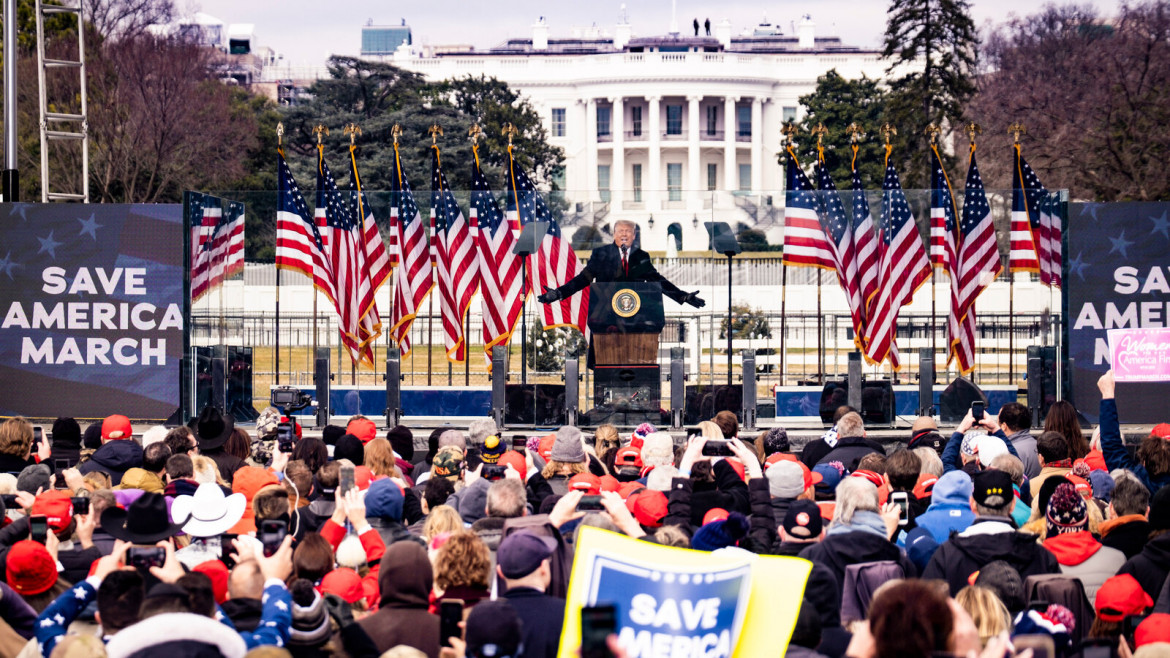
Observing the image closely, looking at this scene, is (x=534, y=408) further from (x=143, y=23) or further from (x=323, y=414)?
(x=143, y=23)

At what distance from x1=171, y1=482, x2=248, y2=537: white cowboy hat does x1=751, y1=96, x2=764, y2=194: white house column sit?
97.9m

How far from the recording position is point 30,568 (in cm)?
673

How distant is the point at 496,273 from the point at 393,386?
7.49 feet

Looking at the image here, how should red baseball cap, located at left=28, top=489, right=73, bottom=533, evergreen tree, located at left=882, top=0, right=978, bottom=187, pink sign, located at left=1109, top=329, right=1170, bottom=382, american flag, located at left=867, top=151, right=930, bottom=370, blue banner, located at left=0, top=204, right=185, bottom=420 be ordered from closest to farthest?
1. red baseball cap, located at left=28, top=489, right=73, bottom=533
2. pink sign, located at left=1109, top=329, right=1170, bottom=382
3. blue banner, located at left=0, top=204, right=185, bottom=420
4. american flag, located at left=867, top=151, right=930, bottom=370
5. evergreen tree, located at left=882, top=0, right=978, bottom=187

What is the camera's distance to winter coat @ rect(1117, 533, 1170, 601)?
704 cm

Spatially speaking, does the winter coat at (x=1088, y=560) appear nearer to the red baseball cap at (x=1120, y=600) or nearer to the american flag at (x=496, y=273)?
the red baseball cap at (x=1120, y=600)

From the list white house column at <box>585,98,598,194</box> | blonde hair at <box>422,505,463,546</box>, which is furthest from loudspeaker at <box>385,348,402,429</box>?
white house column at <box>585,98,598,194</box>

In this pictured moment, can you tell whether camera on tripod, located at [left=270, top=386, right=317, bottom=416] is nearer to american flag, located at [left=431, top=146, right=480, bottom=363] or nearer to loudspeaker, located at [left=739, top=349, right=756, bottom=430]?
american flag, located at [left=431, top=146, right=480, bottom=363]

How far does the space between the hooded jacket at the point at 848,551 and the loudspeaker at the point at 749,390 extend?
416 inches

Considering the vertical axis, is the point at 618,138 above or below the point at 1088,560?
above

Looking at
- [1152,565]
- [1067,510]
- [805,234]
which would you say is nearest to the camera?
[1152,565]

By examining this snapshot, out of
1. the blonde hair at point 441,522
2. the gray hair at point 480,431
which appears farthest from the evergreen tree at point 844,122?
the blonde hair at point 441,522

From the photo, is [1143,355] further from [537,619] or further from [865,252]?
[537,619]

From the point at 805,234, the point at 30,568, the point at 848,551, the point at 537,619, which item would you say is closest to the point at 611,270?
the point at 805,234
